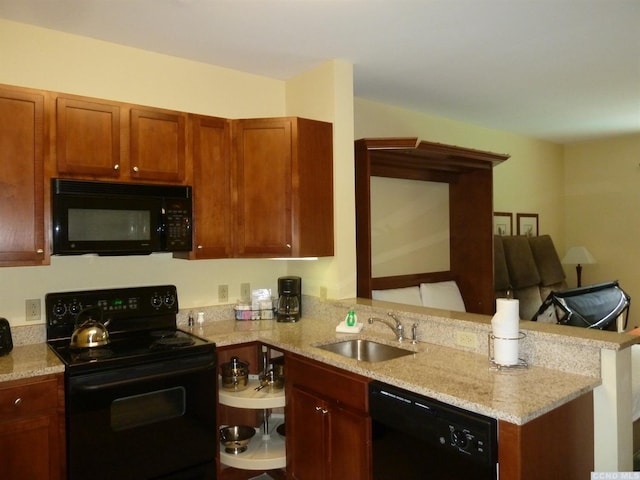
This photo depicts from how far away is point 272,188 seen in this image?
287 centimetres

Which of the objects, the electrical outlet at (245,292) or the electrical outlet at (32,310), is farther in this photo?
the electrical outlet at (245,292)

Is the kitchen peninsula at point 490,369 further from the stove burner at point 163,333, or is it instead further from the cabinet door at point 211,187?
the cabinet door at point 211,187

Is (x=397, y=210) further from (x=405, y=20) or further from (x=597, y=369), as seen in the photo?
(x=597, y=369)

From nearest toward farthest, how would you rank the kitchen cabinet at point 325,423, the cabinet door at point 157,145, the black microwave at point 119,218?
the kitchen cabinet at point 325,423
the black microwave at point 119,218
the cabinet door at point 157,145

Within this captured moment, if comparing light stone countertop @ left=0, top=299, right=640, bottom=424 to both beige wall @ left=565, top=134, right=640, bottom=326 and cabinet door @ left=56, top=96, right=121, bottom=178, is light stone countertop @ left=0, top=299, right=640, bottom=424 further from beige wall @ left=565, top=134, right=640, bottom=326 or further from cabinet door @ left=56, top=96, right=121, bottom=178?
beige wall @ left=565, top=134, right=640, bottom=326

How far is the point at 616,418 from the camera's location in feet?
5.75

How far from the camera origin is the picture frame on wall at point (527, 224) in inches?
209

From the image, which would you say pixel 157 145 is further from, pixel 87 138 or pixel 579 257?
pixel 579 257

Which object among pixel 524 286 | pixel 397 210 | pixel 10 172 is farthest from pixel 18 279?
pixel 524 286

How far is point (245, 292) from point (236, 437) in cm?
95

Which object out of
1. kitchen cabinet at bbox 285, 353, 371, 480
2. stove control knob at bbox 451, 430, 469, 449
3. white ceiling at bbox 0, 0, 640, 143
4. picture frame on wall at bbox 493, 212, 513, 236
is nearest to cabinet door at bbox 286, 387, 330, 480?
kitchen cabinet at bbox 285, 353, 371, 480

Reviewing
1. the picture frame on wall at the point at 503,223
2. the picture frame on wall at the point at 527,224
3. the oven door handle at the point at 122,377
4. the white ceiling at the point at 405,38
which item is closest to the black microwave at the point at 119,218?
the oven door handle at the point at 122,377

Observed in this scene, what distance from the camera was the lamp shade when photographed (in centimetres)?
561

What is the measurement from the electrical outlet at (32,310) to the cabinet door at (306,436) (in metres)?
1.44
